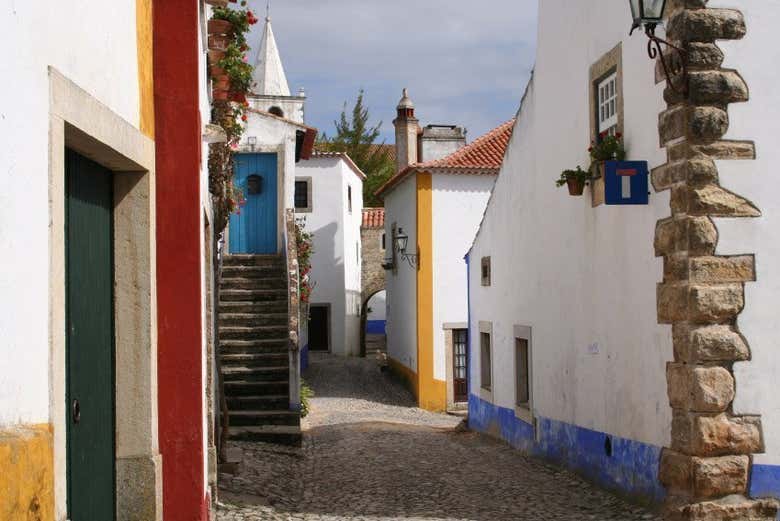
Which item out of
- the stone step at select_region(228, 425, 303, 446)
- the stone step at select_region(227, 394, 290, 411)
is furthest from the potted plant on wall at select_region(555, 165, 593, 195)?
the stone step at select_region(227, 394, 290, 411)

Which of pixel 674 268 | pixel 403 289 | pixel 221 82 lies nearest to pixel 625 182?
pixel 674 268

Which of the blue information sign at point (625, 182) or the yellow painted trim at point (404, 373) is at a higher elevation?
the blue information sign at point (625, 182)

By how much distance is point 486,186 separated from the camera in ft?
77.9

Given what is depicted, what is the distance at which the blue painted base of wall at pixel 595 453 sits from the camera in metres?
8.02

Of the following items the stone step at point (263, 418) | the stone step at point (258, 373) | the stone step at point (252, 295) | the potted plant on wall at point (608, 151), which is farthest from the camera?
the stone step at point (252, 295)

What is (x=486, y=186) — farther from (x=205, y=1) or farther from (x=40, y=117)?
(x=40, y=117)

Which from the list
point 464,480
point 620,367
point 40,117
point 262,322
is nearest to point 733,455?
point 620,367

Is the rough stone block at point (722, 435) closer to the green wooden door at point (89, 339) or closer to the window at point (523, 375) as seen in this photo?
the green wooden door at point (89, 339)

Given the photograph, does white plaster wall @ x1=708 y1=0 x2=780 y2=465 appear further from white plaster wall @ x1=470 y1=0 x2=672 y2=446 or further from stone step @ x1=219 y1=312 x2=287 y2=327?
stone step @ x1=219 y1=312 x2=287 y2=327

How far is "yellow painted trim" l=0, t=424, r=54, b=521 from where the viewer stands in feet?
8.91

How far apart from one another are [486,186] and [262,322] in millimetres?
9986

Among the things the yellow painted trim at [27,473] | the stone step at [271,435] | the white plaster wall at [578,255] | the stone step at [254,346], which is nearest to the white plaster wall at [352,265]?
the stone step at [254,346]

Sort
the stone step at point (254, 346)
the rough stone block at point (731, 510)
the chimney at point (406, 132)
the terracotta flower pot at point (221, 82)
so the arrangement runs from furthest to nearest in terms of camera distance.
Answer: the chimney at point (406, 132), the stone step at point (254, 346), the terracotta flower pot at point (221, 82), the rough stone block at point (731, 510)

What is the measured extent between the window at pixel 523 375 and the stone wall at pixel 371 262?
2272 cm
